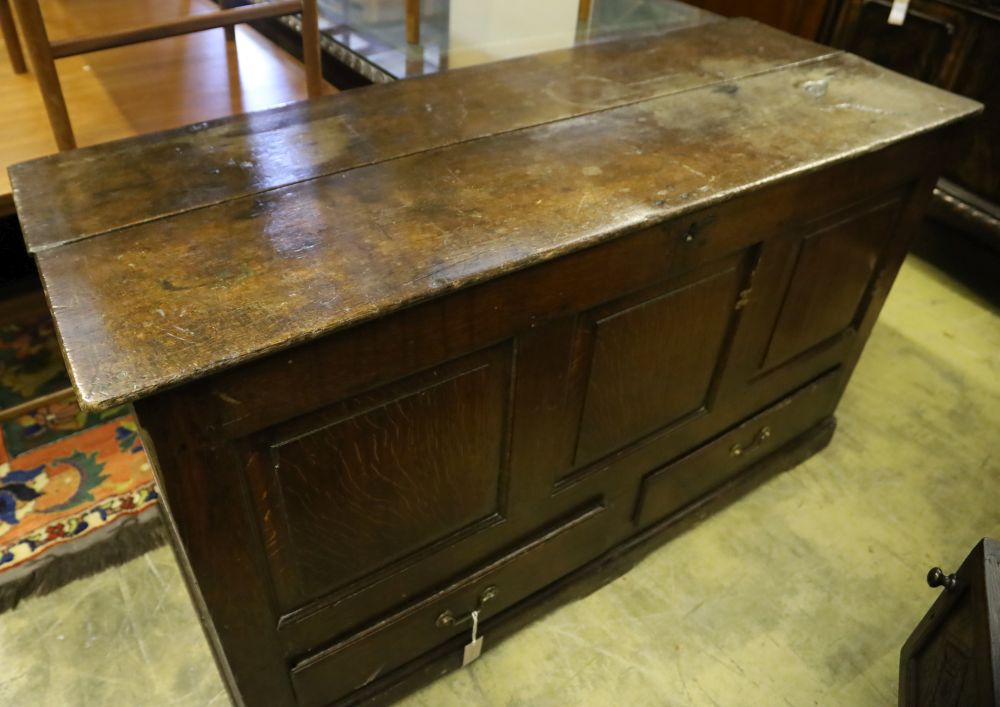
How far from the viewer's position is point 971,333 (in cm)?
218

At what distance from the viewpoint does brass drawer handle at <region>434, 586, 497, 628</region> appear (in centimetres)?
118

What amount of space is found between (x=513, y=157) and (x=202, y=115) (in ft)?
2.85

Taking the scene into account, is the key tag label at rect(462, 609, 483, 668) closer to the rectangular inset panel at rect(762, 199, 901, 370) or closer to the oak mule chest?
the oak mule chest

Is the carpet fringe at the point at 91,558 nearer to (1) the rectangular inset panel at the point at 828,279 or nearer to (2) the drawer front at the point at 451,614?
(2) the drawer front at the point at 451,614

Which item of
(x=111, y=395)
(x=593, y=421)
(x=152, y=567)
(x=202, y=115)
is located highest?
(x=111, y=395)

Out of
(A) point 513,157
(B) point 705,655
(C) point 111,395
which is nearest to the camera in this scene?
(C) point 111,395

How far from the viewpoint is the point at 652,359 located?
115cm

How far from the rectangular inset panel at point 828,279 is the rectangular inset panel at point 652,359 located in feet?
0.51

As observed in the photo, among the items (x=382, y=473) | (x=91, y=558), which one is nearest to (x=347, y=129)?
(x=382, y=473)

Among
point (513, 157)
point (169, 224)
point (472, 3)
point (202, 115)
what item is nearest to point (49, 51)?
point (202, 115)

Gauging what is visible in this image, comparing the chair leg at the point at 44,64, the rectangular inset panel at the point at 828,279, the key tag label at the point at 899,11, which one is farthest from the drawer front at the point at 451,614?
the key tag label at the point at 899,11

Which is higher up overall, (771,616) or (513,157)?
(513,157)

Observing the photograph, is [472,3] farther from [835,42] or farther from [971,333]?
[971,333]

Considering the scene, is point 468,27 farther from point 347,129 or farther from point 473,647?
point 473,647
